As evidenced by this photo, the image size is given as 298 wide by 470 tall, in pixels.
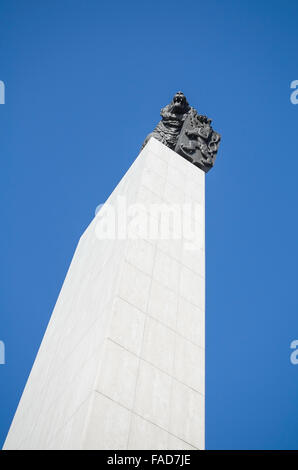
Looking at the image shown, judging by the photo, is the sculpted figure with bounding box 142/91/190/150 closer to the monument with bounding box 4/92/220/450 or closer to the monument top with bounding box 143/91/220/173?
the monument top with bounding box 143/91/220/173

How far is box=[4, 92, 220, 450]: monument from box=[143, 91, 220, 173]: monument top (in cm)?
161

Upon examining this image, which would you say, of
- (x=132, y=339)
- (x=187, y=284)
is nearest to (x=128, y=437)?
(x=132, y=339)

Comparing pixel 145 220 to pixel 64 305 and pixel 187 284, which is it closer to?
pixel 187 284

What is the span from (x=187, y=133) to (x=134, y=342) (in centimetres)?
1095

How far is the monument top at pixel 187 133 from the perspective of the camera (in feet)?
51.1

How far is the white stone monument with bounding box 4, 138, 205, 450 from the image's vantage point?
6531 mm

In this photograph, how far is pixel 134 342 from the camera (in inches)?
296

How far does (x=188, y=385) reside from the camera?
7789mm

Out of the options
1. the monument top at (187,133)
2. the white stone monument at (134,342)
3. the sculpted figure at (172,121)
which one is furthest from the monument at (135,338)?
the sculpted figure at (172,121)
